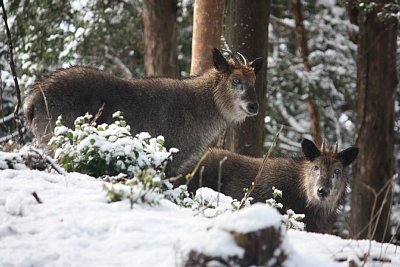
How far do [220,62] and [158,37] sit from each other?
6.81m

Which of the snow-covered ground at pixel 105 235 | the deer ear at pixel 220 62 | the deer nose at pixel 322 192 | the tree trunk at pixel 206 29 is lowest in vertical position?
the deer nose at pixel 322 192

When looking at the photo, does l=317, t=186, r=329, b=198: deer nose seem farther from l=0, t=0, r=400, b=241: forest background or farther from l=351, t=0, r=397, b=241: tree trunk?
l=351, t=0, r=397, b=241: tree trunk

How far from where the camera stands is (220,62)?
32.6ft

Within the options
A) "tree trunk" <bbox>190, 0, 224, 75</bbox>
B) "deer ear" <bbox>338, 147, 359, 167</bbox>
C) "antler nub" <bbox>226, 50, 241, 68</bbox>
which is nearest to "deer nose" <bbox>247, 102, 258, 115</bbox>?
"antler nub" <bbox>226, 50, 241, 68</bbox>

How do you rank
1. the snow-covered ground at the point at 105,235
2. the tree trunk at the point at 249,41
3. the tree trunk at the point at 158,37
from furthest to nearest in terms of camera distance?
the tree trunk at the point at 158,37, the tree trunk at the point at 249,41, the snow-covered ground at the point at 105,235

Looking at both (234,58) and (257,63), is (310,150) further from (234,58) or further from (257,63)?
(234,58)

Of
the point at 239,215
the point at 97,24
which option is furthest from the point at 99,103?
the point at 97,24

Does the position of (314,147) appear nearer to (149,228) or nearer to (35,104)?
(35,104)

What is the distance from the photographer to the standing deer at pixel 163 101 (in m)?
8.58

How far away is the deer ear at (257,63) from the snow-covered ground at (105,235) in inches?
185

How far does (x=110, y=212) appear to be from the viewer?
204 inches

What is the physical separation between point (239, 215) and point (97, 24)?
14.3m

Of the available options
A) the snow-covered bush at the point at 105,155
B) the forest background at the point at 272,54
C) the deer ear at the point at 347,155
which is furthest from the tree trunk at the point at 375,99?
the snow-covered bush at the point at 105,155

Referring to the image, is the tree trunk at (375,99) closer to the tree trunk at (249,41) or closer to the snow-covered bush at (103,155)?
the tree trunk at (249,41)
